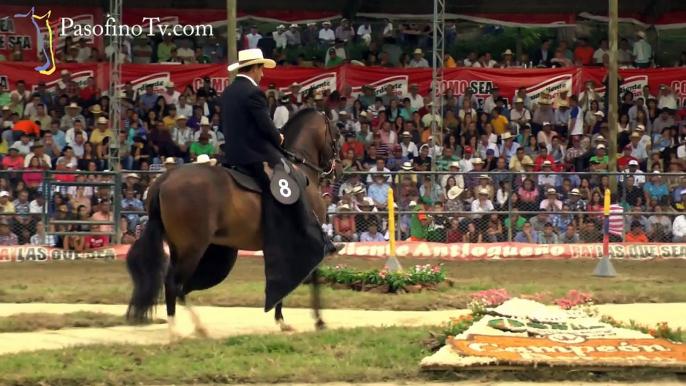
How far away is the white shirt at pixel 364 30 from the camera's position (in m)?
26.1

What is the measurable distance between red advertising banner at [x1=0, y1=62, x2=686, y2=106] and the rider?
13079 mm

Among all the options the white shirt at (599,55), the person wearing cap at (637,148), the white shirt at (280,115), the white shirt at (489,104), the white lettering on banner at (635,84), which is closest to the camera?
the person wearing cap at (637,148)

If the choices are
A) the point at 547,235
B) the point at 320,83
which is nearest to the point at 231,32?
the point at 320,83

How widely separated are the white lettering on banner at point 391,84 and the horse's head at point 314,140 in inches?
A: 482

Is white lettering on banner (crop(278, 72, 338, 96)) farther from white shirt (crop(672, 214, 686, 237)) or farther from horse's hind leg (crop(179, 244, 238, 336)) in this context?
horse's hind leg (crop(179, 244, 238, 336))

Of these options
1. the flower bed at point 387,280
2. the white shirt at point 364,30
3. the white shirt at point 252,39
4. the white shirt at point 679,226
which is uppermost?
the white shirt at point 364,30

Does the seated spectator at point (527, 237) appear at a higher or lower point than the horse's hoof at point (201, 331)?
higher

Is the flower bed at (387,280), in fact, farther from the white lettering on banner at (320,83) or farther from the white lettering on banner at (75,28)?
the white lettering on banner at (75,28)

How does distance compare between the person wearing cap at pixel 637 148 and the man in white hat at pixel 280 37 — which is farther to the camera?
the man in white hat at pixel 280 37

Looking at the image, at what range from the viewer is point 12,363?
327 inches

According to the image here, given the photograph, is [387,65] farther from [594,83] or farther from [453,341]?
[453,341]

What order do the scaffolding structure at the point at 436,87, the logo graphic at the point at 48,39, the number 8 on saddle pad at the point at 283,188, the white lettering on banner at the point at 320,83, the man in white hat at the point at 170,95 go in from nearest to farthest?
the number 8 on saddle pad at the point at 283,188 → the scaffolding structure at the point at 436,87 → the man in white hat at the point at 170,95 → the logo graphic at the point at 48,39 → the white lettering on banner at the point at 320,83

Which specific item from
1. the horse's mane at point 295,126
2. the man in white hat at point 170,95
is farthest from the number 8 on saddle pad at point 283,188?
the man in white hat at point 170,95

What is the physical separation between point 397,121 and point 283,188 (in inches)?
489
